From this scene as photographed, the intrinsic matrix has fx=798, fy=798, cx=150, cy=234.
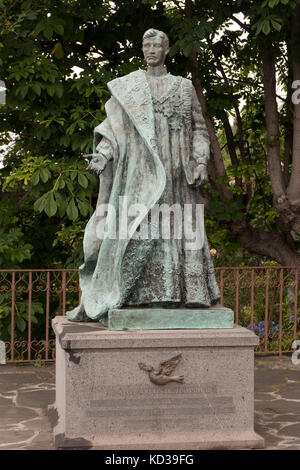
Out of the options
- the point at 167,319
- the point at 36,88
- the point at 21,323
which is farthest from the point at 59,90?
the point at 167,319

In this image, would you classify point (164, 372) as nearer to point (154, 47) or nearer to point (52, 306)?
point (154, 47)

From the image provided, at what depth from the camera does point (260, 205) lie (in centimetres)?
1136

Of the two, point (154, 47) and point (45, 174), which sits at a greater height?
point (154, 47)

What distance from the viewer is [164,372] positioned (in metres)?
5.11

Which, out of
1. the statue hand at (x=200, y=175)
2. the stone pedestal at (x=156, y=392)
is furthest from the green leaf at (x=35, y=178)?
the stone pedestal at (x=156, y=392)

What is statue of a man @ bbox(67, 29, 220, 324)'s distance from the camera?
5348 millimetres

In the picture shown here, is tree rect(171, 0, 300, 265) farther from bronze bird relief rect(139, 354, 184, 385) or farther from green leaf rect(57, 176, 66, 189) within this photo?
bronze bird relief rect(139, 354, 184, 385)

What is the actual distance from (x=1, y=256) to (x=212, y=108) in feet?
10.8

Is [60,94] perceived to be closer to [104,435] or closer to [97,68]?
[97,68]

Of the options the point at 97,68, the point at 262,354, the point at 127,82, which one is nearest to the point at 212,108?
the point at 97,68

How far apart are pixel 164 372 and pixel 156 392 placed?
14 cm

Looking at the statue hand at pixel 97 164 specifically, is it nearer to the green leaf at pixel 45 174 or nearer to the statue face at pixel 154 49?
the statue face at pixel 154 49

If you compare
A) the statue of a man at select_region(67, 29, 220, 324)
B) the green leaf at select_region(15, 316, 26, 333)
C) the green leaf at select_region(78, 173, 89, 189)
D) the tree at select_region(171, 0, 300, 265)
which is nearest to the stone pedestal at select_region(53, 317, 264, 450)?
the statue of a man at select_region(67, 29, 220, 324)

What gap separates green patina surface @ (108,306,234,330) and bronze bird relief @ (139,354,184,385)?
0.25m
